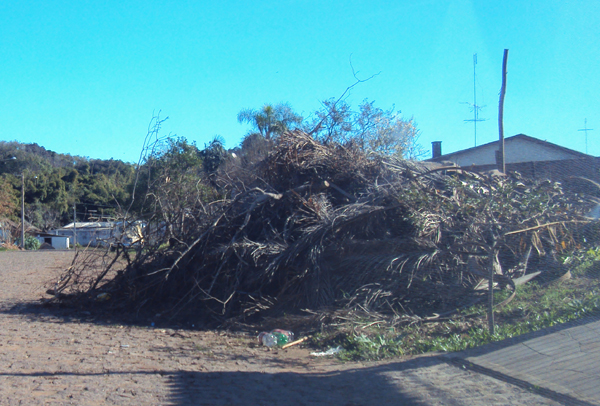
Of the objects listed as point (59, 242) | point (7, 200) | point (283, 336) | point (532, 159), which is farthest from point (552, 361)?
point (7, 200)

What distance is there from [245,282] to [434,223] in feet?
10.1

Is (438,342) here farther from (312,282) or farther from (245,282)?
(245,282)

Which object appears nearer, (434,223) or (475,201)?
(475,201)

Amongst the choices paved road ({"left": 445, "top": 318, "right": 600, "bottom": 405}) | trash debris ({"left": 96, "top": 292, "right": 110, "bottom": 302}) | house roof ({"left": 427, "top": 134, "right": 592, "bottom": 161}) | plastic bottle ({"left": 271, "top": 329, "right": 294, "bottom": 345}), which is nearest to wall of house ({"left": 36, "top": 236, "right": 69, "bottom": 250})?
house roof ({"left": 427, "top": 134, "right": 592, "bottom": 161})

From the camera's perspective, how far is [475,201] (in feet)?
19.1

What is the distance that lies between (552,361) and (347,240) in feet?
11.9

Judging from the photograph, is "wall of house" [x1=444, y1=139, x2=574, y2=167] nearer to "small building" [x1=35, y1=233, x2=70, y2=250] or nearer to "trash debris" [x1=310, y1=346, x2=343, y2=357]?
"trash debris" [x1=310, y1=346, x2=343, y2=357]

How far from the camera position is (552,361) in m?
4.73

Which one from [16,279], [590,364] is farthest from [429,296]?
[16,279]

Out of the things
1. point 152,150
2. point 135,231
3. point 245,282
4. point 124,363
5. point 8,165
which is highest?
point 8,165

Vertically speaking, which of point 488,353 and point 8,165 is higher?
point 8,165

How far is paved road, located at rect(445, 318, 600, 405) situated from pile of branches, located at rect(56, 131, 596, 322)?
111cm

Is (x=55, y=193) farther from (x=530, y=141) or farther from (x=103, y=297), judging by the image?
(x=530, y=141)

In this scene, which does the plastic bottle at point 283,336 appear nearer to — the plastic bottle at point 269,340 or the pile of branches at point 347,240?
the plastic bottle at point 269,340
